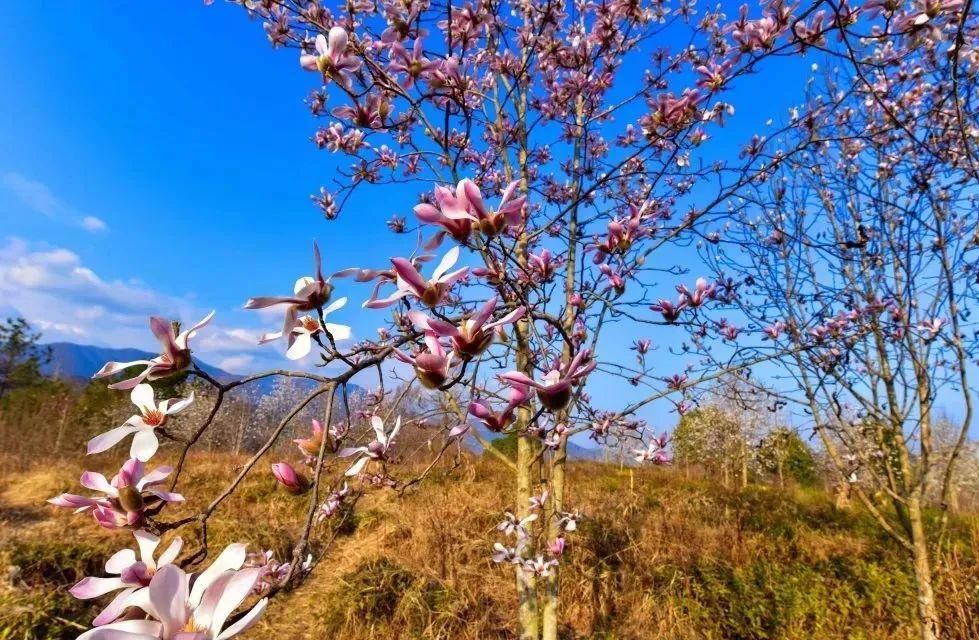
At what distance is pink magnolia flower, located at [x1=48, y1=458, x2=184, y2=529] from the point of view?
0.69 m

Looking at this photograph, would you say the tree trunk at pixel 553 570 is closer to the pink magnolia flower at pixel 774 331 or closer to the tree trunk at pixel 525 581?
the tree trunk at pixel 525 581

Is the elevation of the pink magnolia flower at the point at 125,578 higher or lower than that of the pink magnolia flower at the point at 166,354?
lower

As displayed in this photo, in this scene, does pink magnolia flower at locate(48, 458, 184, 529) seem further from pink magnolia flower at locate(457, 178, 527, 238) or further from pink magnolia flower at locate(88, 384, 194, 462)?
pink magnolia flower at locate(457, 178, 527, 238)

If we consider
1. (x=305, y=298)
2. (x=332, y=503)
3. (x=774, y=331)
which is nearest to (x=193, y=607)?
(x=305, y=298)

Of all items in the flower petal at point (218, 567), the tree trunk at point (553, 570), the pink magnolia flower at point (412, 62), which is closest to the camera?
the flower petal at point (218, 567)

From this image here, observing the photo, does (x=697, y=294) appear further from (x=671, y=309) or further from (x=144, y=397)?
(x=144, y=397)

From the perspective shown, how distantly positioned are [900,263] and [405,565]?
14.4ft

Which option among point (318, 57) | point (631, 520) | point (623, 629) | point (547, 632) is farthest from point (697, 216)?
point (631, 520)

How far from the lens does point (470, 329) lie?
0.65 meters

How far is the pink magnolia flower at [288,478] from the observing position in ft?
2.91

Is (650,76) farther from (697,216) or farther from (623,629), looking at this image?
(623,629)

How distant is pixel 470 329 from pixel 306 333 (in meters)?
0.26

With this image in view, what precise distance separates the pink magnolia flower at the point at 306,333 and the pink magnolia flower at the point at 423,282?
3.1 inches

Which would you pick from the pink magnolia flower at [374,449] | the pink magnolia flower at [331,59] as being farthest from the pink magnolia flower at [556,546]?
the pink magnolia flower at [331,59]
